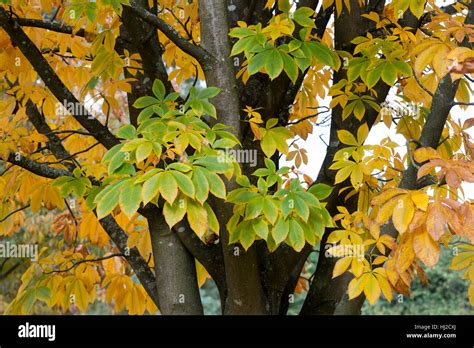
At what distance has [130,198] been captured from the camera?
193 centimetres

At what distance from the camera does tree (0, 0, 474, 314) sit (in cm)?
209

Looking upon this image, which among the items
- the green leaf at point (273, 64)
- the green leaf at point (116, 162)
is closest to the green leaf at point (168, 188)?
the green leaf at point (116, 162)

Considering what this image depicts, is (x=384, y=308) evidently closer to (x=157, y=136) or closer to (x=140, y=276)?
(x=140, y=276)

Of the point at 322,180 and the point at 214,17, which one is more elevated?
the point at 214,17

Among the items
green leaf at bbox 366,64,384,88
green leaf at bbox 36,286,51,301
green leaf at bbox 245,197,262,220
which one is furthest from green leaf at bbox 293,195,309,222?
green leaf at bbox 36,286,51,301

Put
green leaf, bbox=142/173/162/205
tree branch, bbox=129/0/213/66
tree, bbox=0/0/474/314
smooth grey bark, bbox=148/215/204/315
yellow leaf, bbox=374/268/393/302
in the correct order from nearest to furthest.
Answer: green leaf, bbox=142/173/162/205 < tree, bbox=0/0/474/314 < yellow leaf, bbox=374/268/393/302 < tree branch, bbox=129/0/213/66 < smooth grey bark, bbox=148/215/204/315

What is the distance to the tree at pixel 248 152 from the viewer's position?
2094 mm

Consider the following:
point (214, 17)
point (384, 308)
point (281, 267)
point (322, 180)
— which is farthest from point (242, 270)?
point (384, 308)

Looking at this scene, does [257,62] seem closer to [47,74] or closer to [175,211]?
[175,211]

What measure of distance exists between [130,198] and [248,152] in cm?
114

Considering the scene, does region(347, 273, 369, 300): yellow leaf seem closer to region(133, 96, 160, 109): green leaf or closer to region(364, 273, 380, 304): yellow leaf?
region(364, 273, 380, 304): yellow leaf

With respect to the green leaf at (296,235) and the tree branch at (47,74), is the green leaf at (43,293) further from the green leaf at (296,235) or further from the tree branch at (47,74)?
the green leaf at (296,235)

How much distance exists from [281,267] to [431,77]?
3.79ft
